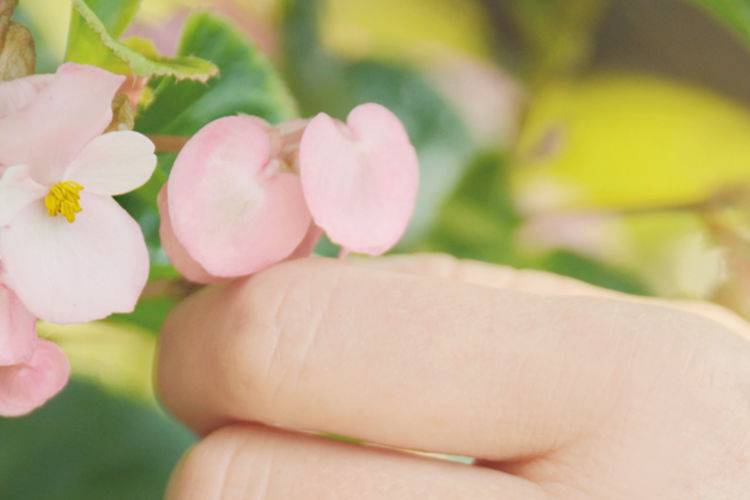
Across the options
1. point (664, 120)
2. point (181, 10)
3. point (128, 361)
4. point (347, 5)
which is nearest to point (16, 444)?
point (128, 361)

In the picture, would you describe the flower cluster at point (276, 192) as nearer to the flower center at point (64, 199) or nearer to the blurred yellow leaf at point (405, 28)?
the flower center at point (64, 199)

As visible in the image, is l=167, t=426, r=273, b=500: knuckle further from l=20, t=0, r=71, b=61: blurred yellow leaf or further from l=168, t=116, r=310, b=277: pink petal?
l=20, t=0, r=71, b=61: blurred yellow leaf

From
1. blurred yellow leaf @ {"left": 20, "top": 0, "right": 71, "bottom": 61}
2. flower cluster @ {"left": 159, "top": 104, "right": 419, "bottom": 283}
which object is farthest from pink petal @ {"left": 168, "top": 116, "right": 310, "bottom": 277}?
blurred yellow leaf @ {"left": 20, "top": 0, "right": 71, "bottom": 61}

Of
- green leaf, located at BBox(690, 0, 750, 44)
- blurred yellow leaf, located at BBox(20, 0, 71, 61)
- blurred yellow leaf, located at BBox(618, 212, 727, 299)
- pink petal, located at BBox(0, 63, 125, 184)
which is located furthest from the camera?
blurred yellow leaf, located at BBox(618, 212, 727, 299)

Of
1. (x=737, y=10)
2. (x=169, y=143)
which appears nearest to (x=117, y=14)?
(x=169, y=143)

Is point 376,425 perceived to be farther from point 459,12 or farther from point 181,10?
point 459,12

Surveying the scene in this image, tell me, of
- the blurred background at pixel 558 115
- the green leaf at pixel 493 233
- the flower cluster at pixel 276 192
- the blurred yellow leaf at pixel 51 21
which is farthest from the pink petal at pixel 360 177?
the green leaf at pixel 493 233
